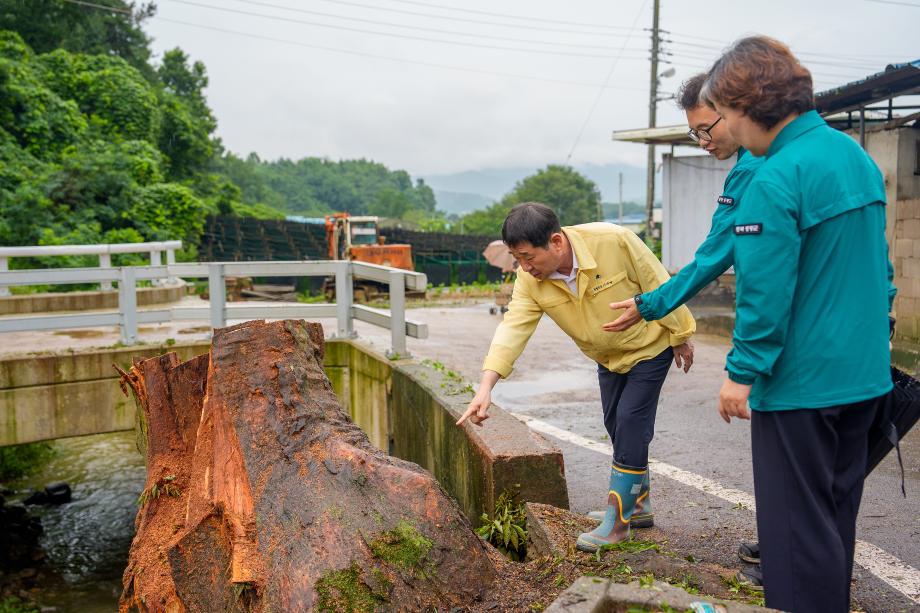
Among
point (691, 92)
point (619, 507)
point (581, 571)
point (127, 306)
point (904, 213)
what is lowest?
point (581, 571)

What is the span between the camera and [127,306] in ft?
26.4

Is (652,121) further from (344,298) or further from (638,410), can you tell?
(638,410)

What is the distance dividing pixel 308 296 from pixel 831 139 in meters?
25.2

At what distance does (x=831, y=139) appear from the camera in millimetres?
2451

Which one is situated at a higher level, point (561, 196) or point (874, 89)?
point (561, 196)

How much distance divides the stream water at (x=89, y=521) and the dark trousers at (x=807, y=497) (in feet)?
22.8

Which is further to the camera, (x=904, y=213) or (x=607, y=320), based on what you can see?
(x=904, y=213)

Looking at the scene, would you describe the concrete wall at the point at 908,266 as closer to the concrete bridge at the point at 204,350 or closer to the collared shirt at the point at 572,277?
the concrete bridge at the point at 204,350

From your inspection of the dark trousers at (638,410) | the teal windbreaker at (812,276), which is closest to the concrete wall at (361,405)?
the dark trousers at (638,410)

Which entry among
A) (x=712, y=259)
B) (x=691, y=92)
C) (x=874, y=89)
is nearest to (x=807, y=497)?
(x=712, y=259)

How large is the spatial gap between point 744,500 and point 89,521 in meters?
7.82

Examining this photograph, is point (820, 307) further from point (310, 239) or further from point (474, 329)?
point (310, 239)

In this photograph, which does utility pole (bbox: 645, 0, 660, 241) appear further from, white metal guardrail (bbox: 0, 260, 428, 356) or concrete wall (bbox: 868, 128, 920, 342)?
white metal guardrail (bbox: 0, 260, 428, 356)

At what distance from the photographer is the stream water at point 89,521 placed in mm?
8062
